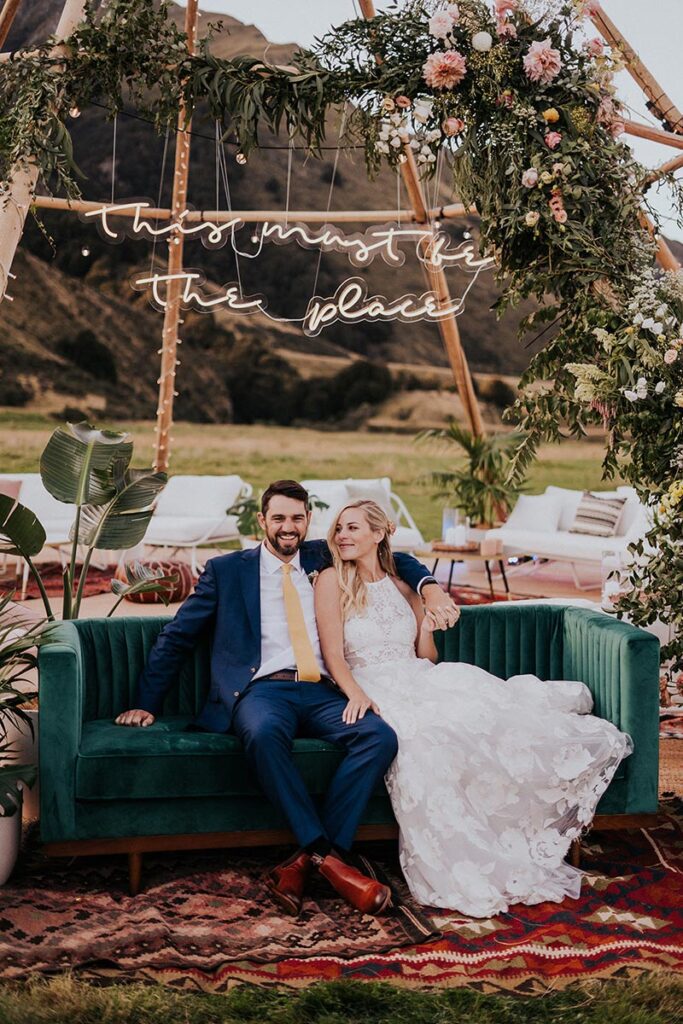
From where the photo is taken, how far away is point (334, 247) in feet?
30.0

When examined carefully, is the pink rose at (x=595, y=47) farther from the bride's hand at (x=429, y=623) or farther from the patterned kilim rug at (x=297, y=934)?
the patterned kilim rug at (x=297, y=934)

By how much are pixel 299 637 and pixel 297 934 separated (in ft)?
3.34

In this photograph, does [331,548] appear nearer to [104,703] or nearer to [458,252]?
[104,703]

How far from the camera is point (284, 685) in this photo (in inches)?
142

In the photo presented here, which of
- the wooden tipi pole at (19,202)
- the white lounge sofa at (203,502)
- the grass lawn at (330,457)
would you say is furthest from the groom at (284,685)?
the grass lawn at (330,457)

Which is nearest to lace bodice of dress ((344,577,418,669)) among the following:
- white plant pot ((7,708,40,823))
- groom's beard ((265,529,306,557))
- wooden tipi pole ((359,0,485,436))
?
groom's beard ((265,529,306,557))

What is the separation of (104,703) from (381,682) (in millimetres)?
1012

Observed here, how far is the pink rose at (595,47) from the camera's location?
4.35 metres

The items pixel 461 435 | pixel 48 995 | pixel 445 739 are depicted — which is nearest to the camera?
pixel 48 995

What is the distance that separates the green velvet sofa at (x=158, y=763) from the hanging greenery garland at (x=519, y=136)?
0.59 metres

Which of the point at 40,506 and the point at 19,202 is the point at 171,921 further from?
the point at 40,506

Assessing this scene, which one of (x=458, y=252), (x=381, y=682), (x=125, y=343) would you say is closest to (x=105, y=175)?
(x=125, y=343)

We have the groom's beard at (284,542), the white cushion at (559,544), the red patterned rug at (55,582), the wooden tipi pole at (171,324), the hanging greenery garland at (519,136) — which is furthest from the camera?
the wooden tipi pole at (171,324)

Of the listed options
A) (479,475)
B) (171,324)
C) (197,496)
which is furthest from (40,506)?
(479,475)
